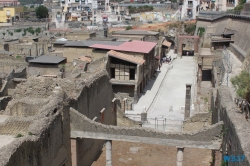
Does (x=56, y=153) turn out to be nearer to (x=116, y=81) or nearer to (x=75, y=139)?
(x=75, y=139)

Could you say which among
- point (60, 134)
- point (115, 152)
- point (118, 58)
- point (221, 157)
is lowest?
point (115, 152)

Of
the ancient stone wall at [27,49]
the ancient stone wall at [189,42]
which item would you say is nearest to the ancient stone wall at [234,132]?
the ancient stone wall at [27,49]

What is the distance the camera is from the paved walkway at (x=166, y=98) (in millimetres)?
26459

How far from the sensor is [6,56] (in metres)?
39.6

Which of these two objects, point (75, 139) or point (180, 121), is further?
point (180, 121)

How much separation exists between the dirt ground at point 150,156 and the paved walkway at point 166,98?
3682 mm

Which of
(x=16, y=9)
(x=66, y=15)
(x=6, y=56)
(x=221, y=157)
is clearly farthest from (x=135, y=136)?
(x=16, y=9)

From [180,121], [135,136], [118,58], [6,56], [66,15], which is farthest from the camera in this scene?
[66,15]

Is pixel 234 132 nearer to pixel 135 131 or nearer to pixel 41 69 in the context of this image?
pixel 135 131

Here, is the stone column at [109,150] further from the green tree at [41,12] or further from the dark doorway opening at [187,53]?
the green tree at [41,12]

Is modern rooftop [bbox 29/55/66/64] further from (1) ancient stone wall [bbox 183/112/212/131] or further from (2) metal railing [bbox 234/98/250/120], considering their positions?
(2) metal railing [bbox 234/98/250/120]

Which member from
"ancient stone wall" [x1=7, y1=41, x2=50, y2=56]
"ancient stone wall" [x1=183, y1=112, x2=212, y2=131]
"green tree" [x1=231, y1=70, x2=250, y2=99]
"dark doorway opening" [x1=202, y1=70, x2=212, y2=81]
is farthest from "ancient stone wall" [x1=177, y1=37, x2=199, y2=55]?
"green tree" [x1=231, y1=70, x2=250, y2=99]

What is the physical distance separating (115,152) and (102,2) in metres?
126

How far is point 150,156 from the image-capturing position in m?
20.3
